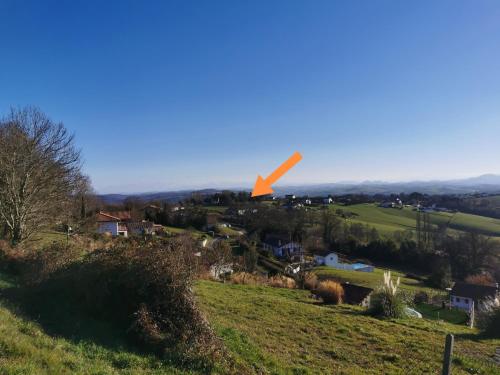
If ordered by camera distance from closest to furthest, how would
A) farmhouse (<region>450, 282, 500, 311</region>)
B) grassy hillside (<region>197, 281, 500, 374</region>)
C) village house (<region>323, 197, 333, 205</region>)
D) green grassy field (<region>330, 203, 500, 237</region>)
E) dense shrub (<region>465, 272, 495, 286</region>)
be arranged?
1. grassy hillside (<region>197, 281, 500, 374</region>)
2. farmhouse (<region>450, 282, 500, 311</region>)
3. dense shrub (<region>465, 272, 495, 286</region>)
4. green grassy field (<region>330, 203, 500, 237</region>)
5. village house (<region>323, 197, 333, 205</region>)

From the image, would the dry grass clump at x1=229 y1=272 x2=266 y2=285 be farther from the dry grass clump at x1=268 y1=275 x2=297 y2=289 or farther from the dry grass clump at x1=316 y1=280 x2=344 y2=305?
the dry grass clump at x1=316 y1=280 x2=344 y2=305

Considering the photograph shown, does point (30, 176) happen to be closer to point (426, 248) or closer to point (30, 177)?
point (30, 177)

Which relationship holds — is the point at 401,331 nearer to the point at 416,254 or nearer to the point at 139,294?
the point at 139,294

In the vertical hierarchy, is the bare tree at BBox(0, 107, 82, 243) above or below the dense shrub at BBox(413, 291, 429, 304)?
above

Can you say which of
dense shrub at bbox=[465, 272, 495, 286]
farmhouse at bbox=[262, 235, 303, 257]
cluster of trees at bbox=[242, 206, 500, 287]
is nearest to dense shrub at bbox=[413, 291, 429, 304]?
cluster of trees at bbox=[242, 206, 500, 287]

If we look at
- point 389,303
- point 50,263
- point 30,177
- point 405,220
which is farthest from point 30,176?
point 405,220

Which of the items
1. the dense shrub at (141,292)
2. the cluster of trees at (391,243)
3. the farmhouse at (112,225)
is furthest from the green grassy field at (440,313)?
the farmhouse at (112,225)
